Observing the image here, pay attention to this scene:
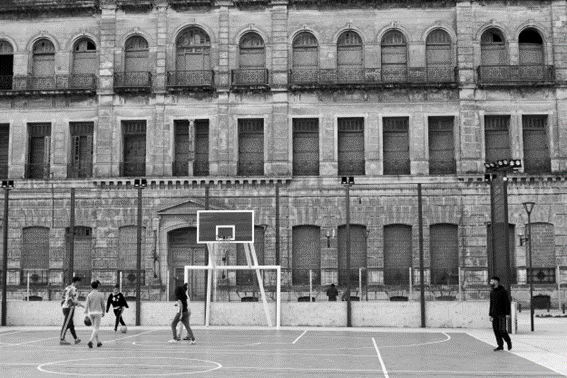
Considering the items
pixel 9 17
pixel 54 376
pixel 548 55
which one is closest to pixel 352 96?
pixel 548 55

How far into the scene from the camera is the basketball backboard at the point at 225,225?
1348 inches

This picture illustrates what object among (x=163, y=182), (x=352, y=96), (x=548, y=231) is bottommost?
(x=548, y=231)

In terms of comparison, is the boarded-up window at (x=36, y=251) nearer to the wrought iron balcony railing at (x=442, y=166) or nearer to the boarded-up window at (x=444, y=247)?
the boarded-up window at (x=444, y=247)

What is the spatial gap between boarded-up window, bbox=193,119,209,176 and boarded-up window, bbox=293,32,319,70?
19.5ft

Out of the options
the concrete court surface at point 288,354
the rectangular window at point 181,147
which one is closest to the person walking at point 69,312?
the concrete court surface at point 288,354

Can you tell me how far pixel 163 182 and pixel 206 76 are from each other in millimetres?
6256

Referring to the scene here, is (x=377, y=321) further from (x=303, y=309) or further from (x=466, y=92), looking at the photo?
(x=466, y=92)

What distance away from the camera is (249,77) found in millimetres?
46031

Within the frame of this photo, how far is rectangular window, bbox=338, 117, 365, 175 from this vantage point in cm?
4528

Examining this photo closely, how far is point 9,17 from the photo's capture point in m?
47.8

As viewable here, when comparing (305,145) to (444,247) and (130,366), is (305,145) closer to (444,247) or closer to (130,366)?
(444,247)

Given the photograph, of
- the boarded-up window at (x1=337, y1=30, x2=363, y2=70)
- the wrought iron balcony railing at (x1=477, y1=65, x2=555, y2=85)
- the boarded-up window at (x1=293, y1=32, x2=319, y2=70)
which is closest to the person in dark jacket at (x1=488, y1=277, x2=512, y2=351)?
the wrought iron balcony railing at (x1=477, y1=65, x2=555, y2=85)

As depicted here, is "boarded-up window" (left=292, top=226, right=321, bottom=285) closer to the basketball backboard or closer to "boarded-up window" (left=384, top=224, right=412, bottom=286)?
"boarded-up window" (left=384, top=224, right=412, bottom=286)

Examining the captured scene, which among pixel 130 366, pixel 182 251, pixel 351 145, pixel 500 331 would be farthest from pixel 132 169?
pixel 130 366
